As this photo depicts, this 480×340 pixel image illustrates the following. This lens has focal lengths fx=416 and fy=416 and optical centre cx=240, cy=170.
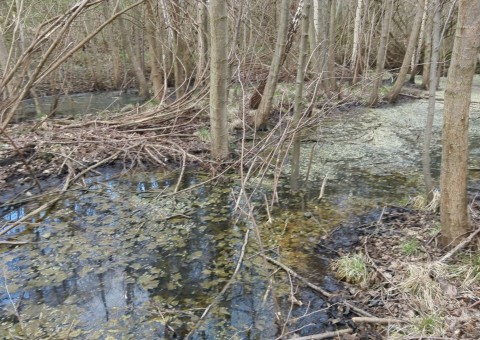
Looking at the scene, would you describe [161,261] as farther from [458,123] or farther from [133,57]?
[133,57]

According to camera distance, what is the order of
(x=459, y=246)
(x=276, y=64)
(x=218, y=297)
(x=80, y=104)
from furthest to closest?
(x=80, y=104)
(x=276, y=64)
(x=218, y=297)
(x=459, y=246)

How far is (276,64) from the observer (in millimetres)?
8367

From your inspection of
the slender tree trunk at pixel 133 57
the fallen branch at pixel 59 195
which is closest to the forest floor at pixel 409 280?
the fallen branch at pixel 59 195

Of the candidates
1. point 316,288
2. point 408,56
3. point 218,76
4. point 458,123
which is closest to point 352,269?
point 316,288

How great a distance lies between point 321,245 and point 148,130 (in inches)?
198

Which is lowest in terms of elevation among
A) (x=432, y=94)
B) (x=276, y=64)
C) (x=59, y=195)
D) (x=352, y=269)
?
(x=352, y=269)

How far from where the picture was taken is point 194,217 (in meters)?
5.48

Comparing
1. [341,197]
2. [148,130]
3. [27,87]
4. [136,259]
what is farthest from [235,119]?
[27,87]

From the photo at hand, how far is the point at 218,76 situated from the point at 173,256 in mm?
3400

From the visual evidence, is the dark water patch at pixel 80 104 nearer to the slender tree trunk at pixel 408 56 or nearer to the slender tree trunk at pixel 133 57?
the slender tree trunk at pixel 133 57

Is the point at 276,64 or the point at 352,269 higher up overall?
the point at 276,64

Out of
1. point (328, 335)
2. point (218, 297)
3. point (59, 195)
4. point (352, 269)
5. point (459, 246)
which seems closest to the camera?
point (328, 335)

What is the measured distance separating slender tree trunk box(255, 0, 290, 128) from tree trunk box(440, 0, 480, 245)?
4.66 m

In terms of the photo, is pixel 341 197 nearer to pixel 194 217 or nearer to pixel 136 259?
pixel 194 217
